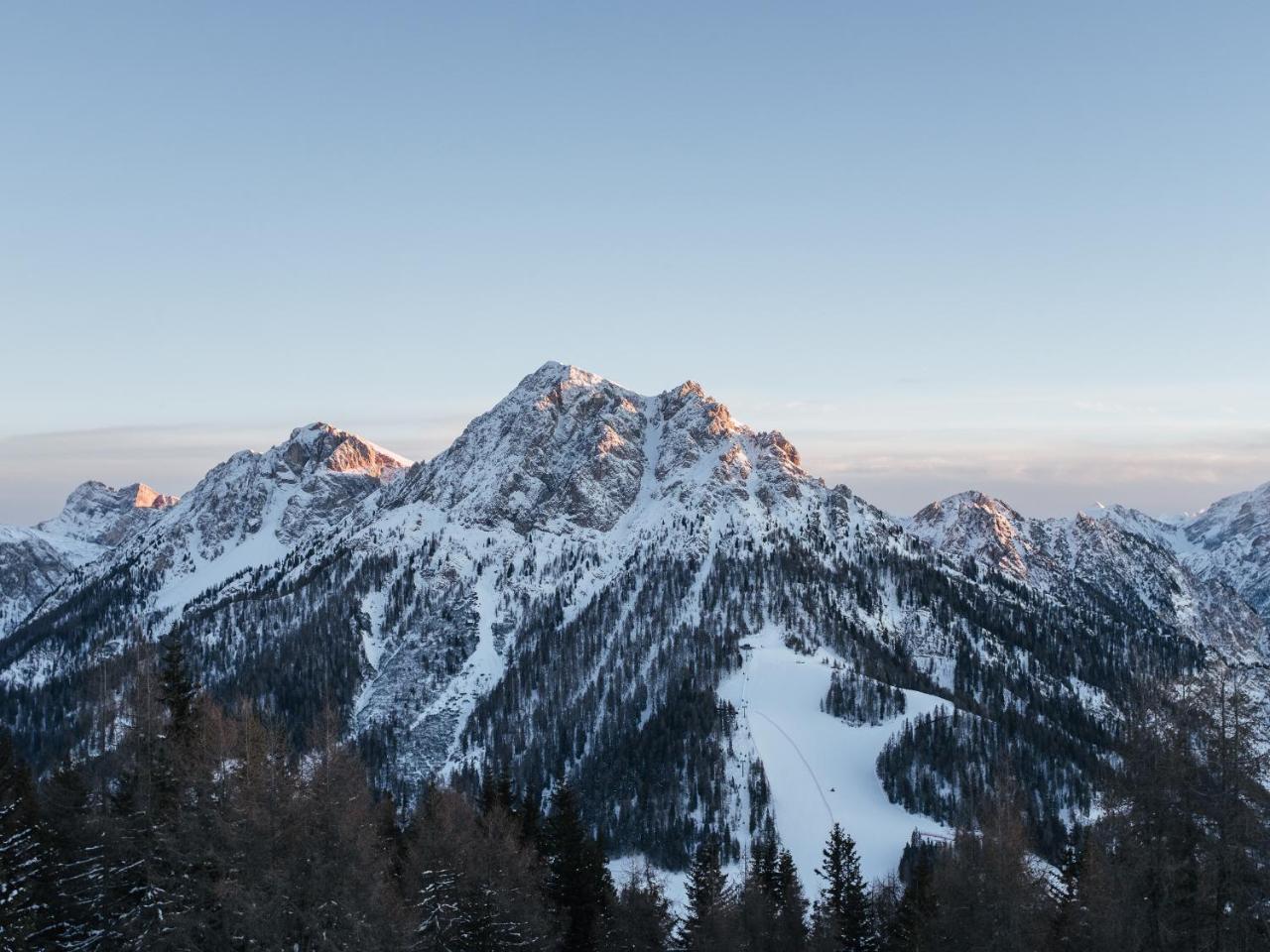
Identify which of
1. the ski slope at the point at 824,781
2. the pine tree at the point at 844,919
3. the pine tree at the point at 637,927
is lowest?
the ski slope at the point at 824,781

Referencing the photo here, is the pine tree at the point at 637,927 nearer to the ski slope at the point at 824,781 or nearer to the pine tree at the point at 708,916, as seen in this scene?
the pine tree at the point at 708,916

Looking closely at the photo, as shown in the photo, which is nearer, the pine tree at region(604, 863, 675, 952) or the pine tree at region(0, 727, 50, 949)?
the pine tree at region(0, 727, 50, 949)

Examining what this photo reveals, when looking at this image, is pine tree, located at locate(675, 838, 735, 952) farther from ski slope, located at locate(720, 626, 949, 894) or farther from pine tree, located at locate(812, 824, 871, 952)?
ski slope, located at locate(720, 626, 949, 894)

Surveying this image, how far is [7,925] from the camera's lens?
37.0 m

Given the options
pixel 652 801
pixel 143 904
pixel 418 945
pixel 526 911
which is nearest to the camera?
pixel 143 904

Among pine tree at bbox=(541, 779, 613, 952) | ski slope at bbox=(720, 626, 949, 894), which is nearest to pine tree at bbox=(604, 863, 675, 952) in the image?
pine tree at bbox=(541, 779, 613, 952)

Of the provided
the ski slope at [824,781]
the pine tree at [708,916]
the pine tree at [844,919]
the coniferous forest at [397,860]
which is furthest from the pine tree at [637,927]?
the ski slope at [824,781]

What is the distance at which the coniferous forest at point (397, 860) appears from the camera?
2766 cm

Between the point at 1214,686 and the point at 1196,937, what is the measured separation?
6.96 meters

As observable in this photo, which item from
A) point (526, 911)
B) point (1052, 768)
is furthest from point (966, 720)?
point (526, 911)

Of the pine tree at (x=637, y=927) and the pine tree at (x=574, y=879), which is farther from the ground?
the pine tree at (x=574, y=879)

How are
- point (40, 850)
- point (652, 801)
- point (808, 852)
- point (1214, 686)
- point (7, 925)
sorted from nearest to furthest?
point (1214, 686) < point (7, 925) < point (40, 850) < point (808, 852) < point (652, 801)

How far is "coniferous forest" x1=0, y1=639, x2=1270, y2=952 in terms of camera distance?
27.7m

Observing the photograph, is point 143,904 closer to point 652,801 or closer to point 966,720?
point 652,801
